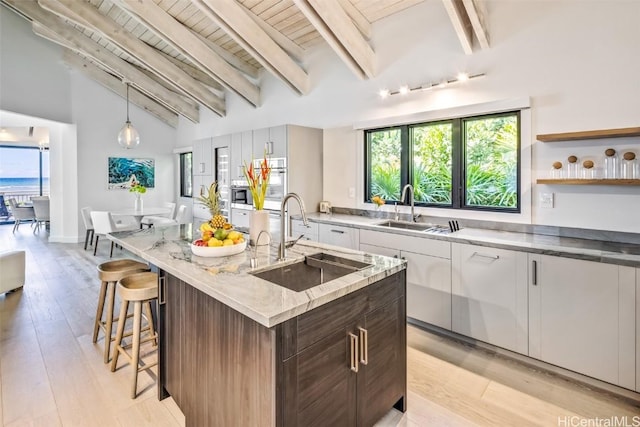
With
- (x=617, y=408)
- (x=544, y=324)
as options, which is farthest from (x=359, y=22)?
(x=617, y=408)

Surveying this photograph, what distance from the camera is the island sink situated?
6.22 feet

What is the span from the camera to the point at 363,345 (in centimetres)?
159

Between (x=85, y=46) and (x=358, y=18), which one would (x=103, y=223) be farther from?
(x=358, y=18)

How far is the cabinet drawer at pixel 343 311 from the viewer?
1.32 m

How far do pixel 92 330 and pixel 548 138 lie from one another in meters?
4.17

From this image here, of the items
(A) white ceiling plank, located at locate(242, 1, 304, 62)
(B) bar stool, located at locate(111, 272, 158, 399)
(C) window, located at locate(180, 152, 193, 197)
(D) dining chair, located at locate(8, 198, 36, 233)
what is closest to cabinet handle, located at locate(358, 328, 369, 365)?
(B) bar stool, located at locate(111, 272, 158, 399)

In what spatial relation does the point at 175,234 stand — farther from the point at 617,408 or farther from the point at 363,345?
the point at 617,408

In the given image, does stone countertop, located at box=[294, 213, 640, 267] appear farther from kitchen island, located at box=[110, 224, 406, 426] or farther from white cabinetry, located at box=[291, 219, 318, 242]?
kitchen island, located at box=[110, 224, 406, 426]

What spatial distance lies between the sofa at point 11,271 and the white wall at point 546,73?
173 inches

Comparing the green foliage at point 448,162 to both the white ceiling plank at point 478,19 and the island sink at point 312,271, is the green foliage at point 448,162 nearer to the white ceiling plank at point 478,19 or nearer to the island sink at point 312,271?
the white ceiling plank at point 478,19

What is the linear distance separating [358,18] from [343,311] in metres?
3.47

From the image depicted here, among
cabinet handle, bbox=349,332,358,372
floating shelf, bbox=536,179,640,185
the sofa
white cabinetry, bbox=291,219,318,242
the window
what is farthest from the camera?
the window

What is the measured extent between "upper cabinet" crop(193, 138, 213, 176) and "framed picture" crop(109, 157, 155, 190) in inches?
92.6

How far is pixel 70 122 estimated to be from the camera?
683 cm
